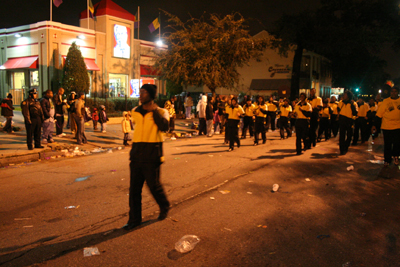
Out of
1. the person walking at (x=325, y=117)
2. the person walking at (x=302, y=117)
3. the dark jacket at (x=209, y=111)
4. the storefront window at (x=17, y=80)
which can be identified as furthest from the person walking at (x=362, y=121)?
the storefront window at (x=17, y=80)

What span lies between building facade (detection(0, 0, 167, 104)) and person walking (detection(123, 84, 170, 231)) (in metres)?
19.8

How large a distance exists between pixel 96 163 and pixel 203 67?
13.3m

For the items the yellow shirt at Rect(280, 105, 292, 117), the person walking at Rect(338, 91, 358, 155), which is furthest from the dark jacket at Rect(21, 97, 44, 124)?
the yellow shirt at Rect(280, 105, 292, 117)

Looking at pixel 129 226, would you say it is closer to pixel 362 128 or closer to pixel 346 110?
pixel 346 110

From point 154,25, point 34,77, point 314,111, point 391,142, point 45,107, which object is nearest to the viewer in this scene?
point 391,142

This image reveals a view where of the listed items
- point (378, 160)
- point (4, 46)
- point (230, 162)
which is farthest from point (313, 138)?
point (4, 46)

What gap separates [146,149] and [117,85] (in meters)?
26.5

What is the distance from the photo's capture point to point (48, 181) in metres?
7.30

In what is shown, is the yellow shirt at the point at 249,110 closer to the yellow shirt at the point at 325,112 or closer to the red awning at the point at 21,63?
the yellow shirt at the point at 325,112

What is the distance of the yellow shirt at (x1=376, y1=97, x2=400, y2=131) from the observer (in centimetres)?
829

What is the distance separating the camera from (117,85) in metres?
29.8

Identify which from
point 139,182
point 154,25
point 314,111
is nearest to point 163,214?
point 139,182

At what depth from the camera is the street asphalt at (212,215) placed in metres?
3.93

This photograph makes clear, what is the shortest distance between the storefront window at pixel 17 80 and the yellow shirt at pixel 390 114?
26.3 m
